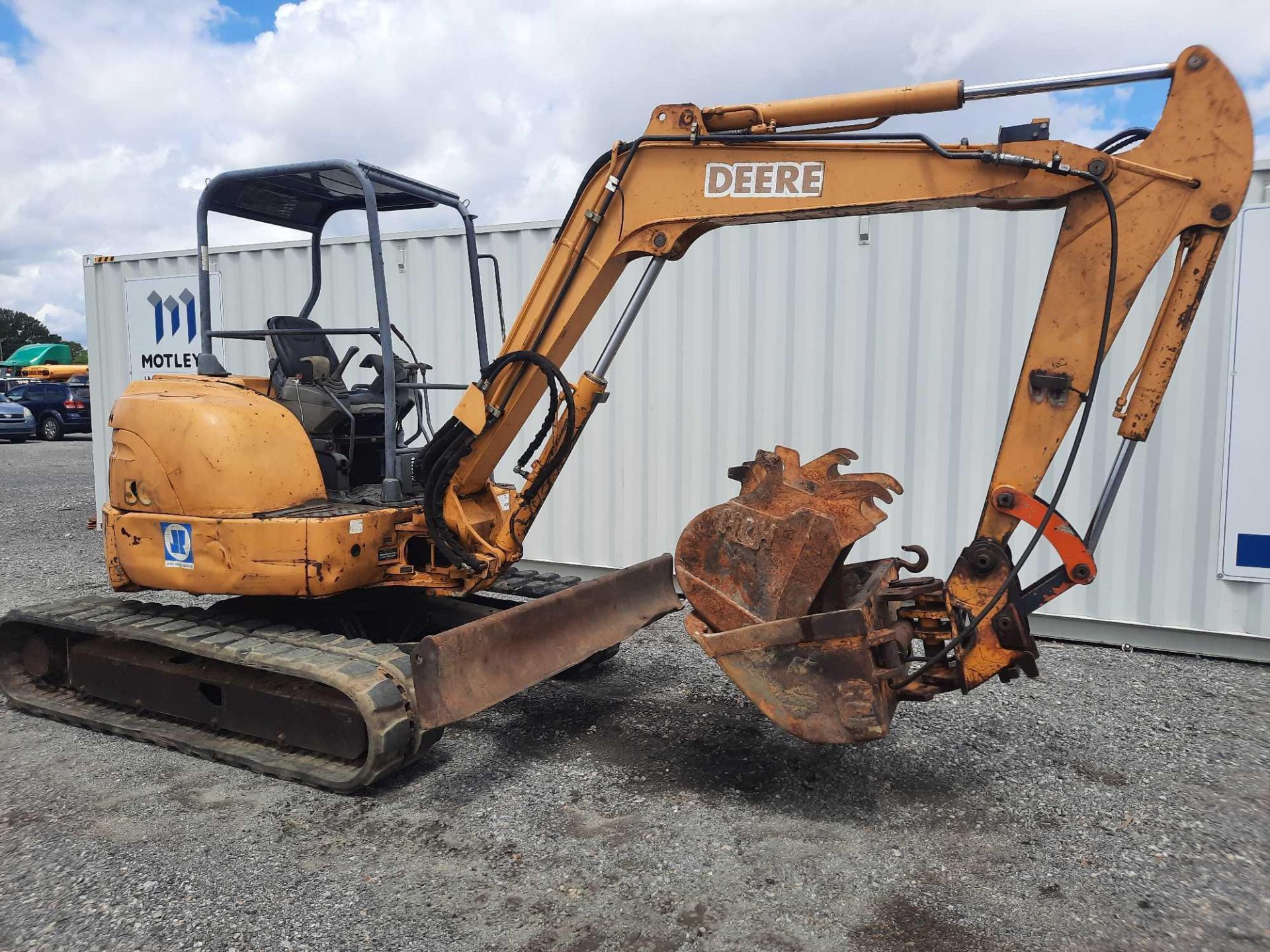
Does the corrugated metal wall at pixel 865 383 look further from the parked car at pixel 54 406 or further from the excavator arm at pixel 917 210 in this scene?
the parked car at pixel 54 406

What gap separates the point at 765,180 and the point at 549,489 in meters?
1.87

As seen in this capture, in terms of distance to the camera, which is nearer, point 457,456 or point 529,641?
point 529,641

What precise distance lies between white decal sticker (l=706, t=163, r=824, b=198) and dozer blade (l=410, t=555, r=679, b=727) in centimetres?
205

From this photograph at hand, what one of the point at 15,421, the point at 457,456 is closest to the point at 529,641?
the point at 457,456

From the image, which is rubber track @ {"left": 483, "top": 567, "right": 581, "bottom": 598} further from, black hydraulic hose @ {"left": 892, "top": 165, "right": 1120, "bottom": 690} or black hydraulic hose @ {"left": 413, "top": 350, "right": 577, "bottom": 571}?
Answer: black hydraulic hose @ {"left": 892, "top": 165, "right": 1120, "bottom": 690}

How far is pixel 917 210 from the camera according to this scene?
3.71 meters

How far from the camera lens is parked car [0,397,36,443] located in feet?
79.3

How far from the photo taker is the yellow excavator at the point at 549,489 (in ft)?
11.4

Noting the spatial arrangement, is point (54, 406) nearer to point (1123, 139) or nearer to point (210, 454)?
point (210, 454)

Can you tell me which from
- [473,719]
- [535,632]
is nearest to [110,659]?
[473,719]

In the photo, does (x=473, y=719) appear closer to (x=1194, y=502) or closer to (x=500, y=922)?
(x=500, y=922)

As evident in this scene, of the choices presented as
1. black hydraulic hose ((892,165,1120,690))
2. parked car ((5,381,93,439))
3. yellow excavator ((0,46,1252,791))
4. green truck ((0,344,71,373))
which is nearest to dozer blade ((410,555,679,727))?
yellow excavator ((0,46,1252,791))

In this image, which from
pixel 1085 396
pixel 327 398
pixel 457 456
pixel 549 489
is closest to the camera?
pixel 1085 396

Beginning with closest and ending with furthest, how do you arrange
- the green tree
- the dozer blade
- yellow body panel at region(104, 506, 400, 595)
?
1. the dozer blade
2. yellow body panel at region(104, 506, 400, 595)
3. the green tree
